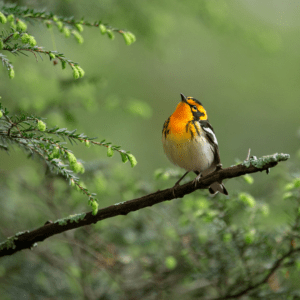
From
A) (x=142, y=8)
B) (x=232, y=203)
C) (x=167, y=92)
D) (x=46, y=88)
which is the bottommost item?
(x=232, y=203)

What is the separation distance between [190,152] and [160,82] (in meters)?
7.45

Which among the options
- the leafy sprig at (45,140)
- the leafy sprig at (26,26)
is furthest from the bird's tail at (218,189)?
the leafy sprig at (26,26)

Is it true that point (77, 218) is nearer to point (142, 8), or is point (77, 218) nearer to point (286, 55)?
point (142, 8)

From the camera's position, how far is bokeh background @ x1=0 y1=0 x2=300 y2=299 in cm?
377

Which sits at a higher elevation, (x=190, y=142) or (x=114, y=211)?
(x=190, y=142)

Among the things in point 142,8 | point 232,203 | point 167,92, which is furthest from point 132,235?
point 167,92

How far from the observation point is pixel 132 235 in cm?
379

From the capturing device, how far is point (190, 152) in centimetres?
278

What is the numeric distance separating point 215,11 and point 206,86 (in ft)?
21.0

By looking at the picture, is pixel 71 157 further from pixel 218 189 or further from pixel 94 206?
pixel 218 189

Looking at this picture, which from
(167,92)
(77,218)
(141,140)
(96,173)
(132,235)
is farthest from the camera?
(167,92)

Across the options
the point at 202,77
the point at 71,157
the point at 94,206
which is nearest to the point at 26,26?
the point at 71,157

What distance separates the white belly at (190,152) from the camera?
2.77 meters

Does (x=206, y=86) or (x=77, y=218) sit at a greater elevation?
(x=206, y=86)
